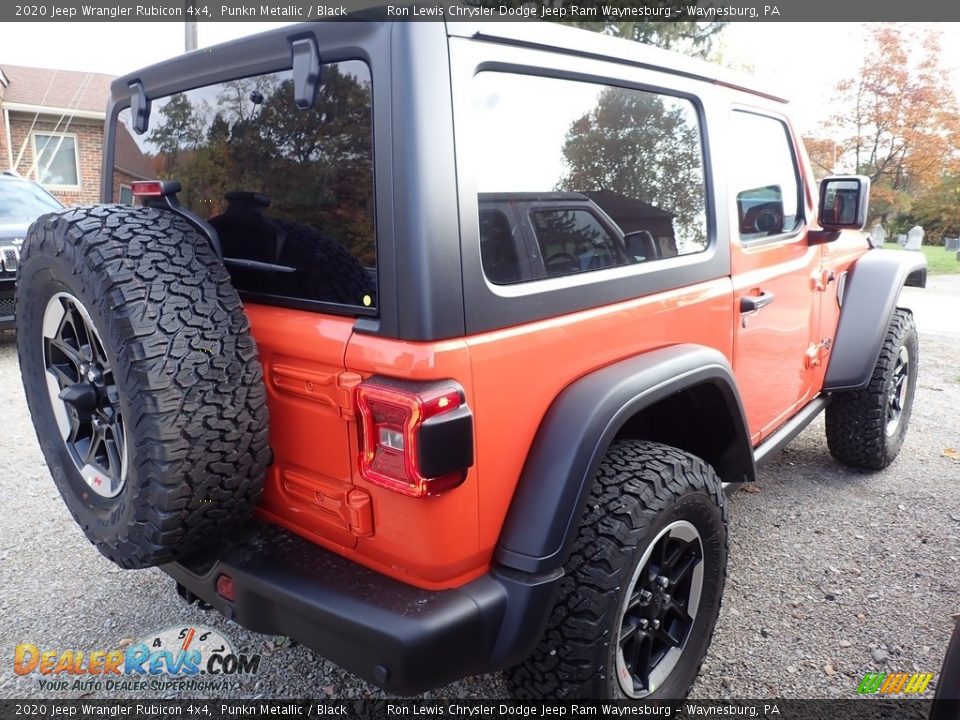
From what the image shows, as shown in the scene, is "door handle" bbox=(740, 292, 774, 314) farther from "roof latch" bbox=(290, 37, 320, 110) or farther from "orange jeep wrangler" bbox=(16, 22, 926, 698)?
"roof latch" bbox=(290, 37, 320, 110)

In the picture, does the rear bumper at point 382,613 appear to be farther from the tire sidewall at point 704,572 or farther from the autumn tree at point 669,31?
the autumn tree at point 669,31

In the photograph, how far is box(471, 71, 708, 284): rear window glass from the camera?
67.0 inches

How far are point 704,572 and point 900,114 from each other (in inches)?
785

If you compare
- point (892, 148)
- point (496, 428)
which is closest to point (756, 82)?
point (496, 428)

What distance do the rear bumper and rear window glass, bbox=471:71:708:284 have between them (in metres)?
0.77

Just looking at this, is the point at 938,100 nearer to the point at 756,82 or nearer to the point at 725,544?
the point at 756,82

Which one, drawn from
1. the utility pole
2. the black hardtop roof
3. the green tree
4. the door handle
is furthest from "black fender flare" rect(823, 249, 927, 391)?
the utility pole

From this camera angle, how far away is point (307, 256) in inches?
70.8

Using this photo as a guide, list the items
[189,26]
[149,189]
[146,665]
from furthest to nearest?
[189,26]
[146,665]
[149,189]

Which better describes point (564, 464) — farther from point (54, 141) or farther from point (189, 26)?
point (54, 141)

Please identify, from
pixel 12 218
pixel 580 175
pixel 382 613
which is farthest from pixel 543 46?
pixel 12 218

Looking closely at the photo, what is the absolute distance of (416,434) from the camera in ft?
4.95

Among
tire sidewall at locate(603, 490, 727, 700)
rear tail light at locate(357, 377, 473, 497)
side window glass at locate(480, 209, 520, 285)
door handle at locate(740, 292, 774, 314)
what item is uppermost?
side window glass at locate(480, 209, 520, 285)

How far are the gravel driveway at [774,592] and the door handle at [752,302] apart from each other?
1.19 m
